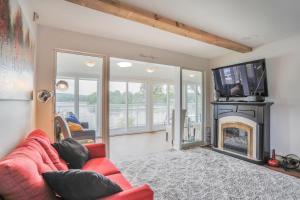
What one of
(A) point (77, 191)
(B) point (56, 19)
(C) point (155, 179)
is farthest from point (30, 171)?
(B) point (56, 19)

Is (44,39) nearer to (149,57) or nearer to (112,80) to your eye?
(149,57)

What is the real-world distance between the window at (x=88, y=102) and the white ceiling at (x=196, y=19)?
273 cm

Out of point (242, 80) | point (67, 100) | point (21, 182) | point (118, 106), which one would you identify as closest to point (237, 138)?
point (242, 80)

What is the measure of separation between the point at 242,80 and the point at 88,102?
4.55 meters

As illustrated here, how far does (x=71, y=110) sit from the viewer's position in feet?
18.8

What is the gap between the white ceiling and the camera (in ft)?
7.94

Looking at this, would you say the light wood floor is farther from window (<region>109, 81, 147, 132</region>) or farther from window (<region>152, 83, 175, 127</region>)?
window (<region>152, 83, 175, 127</region>)

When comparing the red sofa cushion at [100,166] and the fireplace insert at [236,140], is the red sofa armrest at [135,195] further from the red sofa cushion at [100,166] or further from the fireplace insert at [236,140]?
the fireplace insert at [236,140]

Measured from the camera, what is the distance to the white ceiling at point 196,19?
2420 mm

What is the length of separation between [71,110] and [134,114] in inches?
89.9

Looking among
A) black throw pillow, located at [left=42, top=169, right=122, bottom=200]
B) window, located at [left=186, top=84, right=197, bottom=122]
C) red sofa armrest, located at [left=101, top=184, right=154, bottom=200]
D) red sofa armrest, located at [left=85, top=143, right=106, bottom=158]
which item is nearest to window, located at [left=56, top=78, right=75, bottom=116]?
red sofa armrest, located at [left=85, top=143, right=106, bottom=158]

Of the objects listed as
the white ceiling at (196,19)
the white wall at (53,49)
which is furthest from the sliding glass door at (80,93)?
the white ceiling at (196,19)

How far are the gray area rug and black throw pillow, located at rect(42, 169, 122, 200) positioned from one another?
4.55 ft

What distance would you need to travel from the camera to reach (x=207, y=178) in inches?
115
